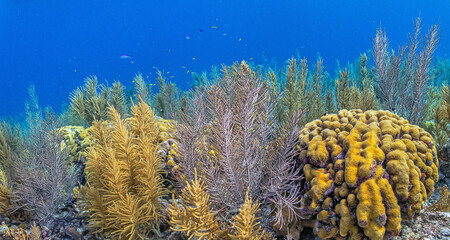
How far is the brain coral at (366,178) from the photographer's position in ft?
7.46

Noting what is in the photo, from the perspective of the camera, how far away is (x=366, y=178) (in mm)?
2400

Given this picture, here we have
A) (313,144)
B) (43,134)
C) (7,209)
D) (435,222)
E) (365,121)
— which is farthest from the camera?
(43,134)

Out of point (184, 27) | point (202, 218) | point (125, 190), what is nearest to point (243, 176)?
point (202, 218)

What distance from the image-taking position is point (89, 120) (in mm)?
8250

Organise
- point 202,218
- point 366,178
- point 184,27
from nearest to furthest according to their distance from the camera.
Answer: point 202,218, point 366,178, point 184,27

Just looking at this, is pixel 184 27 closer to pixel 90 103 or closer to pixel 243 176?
pixel 90 103

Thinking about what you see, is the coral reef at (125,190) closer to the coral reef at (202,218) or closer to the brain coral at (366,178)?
the coral reef at (202,218)

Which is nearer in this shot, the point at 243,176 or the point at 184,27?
the point at 243,176

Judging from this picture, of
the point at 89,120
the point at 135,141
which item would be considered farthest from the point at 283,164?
the point at 89,120

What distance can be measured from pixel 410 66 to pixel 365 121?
112 inches

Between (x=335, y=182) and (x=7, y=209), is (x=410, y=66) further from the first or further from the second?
(x=7, y=209)

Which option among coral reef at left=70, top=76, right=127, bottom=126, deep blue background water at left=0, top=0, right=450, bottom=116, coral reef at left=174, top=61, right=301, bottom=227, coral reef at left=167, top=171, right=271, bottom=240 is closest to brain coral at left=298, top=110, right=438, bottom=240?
coral reef at left=174, top=61, right=301, bottom=227

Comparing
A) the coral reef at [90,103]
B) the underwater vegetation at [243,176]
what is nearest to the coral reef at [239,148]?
the underwater vegetation at [243,176]

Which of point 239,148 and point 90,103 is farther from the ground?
point 90,103
